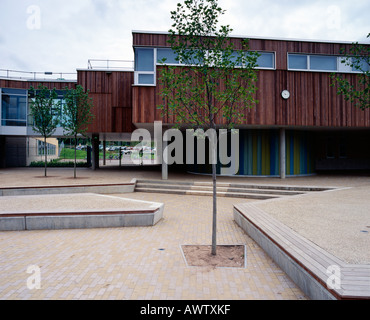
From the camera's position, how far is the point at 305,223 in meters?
5.81

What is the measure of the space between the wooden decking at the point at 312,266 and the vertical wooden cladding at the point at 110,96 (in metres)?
15.7

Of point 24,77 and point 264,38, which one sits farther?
point 24,77

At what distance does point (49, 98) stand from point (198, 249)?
14.6 metres

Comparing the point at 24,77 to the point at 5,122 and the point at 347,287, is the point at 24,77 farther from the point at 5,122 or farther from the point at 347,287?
the point at 347,287

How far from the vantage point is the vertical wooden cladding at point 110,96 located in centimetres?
1956

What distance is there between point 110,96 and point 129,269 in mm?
17081

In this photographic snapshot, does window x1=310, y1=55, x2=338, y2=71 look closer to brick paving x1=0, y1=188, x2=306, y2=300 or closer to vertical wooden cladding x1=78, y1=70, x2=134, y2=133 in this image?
A: vertical wooden cladding x1=78, y1=70, x2=134, y2=133

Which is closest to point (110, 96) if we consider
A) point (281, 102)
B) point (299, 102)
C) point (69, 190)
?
point (69, 190)

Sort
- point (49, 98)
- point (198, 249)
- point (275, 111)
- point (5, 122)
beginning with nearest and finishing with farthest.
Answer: point (198, 249) → point (275, 111) → point (49, 98) → point (5, 122)

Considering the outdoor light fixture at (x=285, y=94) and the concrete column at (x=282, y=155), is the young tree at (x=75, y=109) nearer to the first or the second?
the outdoor light fixture at (x=285, y=94)

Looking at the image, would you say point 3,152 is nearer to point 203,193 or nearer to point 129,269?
point 203,193

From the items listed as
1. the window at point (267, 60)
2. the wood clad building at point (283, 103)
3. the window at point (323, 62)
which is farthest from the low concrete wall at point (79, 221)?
the window at point (323, 62)

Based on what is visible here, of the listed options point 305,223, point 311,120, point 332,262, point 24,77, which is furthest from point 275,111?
point 24,77

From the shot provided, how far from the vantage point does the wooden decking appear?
2936mm
